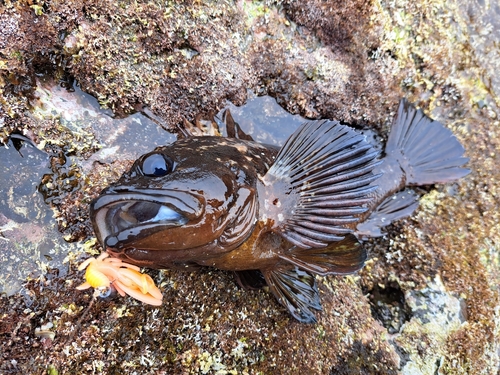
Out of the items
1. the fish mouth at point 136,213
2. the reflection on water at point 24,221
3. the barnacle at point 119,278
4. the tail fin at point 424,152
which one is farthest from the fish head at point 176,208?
the tail fin at point 424,152

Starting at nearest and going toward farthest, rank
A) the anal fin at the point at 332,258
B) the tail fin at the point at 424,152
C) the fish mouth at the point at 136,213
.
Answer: the fish mouth at the point at 136,213 < the anal fin at the point at 332,258 < the tail fin at the point at 424,152

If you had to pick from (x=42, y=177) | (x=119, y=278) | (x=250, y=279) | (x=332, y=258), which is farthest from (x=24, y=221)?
(x=332, y=258)

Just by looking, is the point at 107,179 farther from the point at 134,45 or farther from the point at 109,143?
the point at 134,45

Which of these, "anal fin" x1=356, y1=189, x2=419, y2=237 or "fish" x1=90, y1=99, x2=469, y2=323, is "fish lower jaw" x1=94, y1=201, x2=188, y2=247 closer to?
"fish" x1=90, y1=99, x2=469, y2=323

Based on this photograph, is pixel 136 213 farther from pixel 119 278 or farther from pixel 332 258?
pixel 332 258

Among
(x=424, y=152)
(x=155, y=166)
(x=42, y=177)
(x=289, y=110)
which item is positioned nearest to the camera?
(x=155, y=166)

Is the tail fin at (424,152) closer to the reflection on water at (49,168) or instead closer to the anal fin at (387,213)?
the anal fin at (387,213)

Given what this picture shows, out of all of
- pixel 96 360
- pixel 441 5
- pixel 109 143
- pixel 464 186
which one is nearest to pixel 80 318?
pixel 96 360
